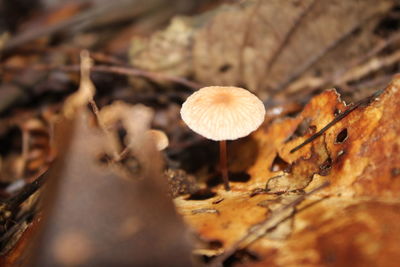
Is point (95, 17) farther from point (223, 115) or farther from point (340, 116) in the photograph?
point (340, 116)

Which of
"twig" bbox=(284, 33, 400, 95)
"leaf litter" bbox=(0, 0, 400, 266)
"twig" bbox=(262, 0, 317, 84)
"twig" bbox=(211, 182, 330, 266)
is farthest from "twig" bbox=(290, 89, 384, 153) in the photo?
"twig" bbox=(262, 0, 317, 84)

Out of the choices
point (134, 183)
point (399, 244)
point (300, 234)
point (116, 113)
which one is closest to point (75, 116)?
point (134, 183)

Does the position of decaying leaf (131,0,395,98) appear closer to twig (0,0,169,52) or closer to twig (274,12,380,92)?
twig (274,12,380,92)

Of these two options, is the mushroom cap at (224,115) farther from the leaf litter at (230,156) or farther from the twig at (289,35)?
the twig at (289,35)

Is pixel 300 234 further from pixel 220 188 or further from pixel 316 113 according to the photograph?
pixel 316 113

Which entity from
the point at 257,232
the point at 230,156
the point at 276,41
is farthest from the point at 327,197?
the point at 276,41

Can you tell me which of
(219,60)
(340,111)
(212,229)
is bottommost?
(212,229)

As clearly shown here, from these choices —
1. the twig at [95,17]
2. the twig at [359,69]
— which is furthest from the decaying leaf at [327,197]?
the twig at [95,17]
